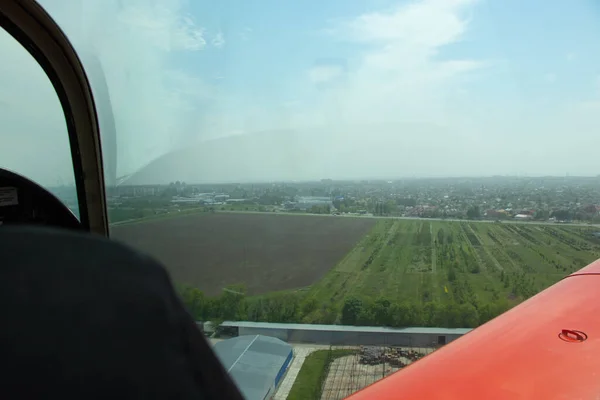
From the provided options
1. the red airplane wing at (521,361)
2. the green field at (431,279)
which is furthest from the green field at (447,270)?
the red airplane wing at (521,361)

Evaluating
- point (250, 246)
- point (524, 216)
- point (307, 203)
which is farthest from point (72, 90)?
point (524, 216)

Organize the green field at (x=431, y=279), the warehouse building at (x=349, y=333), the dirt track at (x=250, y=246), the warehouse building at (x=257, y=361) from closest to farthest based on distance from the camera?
the warehouse building at (x=257, y=361) < the warehouse building at (x=349, y=333) < the green field at (x=431, y=279) < the dirt track at (x=250, y=246)

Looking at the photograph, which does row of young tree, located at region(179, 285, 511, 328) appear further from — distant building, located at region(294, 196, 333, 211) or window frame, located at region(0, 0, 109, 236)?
window frame, located at region(0, 0, 109, 236)

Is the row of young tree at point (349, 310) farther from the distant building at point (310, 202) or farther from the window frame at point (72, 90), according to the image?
the window frame at point (72, 90)

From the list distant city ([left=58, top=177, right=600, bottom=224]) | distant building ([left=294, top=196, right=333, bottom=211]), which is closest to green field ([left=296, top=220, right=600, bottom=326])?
distant city ([left=58, top=177, right=600, bottom=224])

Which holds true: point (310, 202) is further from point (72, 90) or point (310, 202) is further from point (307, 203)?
point (72, 90)
